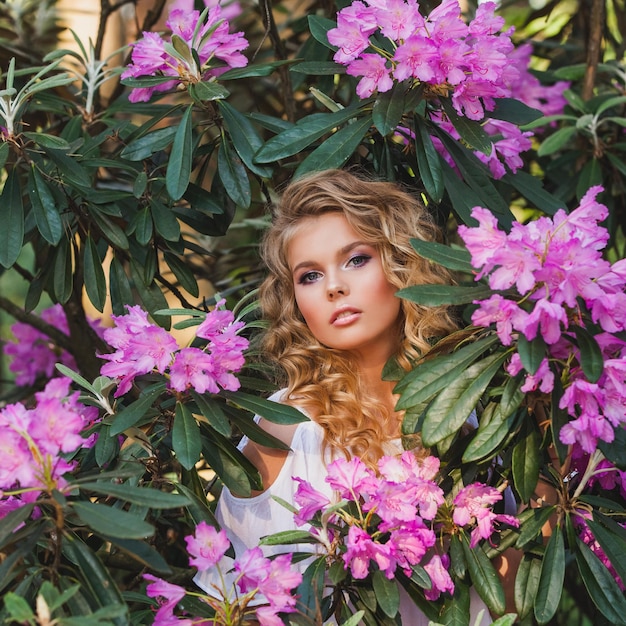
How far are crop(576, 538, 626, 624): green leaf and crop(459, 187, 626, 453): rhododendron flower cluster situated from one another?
285 mm

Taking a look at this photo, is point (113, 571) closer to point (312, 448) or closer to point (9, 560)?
point (312, 448)

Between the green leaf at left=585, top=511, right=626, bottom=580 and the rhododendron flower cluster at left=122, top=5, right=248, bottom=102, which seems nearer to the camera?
the green leaf at left=585, top=511, right=626, bottom=580

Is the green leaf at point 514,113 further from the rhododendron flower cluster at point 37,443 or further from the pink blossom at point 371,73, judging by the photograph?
the rhododendron flower cluster at point 37,443

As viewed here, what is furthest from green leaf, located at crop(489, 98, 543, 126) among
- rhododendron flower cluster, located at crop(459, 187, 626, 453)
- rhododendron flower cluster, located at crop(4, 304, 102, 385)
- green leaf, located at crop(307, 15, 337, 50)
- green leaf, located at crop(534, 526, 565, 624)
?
rhododendron flower cluster, located at crop(4, 304, 102, 385)

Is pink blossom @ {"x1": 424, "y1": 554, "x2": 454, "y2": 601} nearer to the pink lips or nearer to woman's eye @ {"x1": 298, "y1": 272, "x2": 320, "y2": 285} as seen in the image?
the pink lips

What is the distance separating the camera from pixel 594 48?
2701 mm

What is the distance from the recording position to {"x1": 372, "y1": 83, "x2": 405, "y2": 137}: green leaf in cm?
179

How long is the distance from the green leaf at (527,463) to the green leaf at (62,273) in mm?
1085

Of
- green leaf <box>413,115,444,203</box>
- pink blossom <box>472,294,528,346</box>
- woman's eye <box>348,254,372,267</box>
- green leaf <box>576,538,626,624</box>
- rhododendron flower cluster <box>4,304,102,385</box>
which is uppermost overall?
green leaf <box>413,115,444,203</box>

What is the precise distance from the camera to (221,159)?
6.86ft

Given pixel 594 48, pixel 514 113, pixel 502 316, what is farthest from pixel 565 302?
pixel 594 48

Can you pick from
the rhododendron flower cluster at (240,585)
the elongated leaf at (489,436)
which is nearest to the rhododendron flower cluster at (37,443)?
the rhododendron flower cluster at (240,585)

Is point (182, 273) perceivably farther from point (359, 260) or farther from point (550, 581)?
point (550, 581)

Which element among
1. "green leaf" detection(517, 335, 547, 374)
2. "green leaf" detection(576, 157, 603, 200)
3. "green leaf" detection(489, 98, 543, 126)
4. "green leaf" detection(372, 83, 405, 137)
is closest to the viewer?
"green leaf" detection(517, 335, 547, 374)
